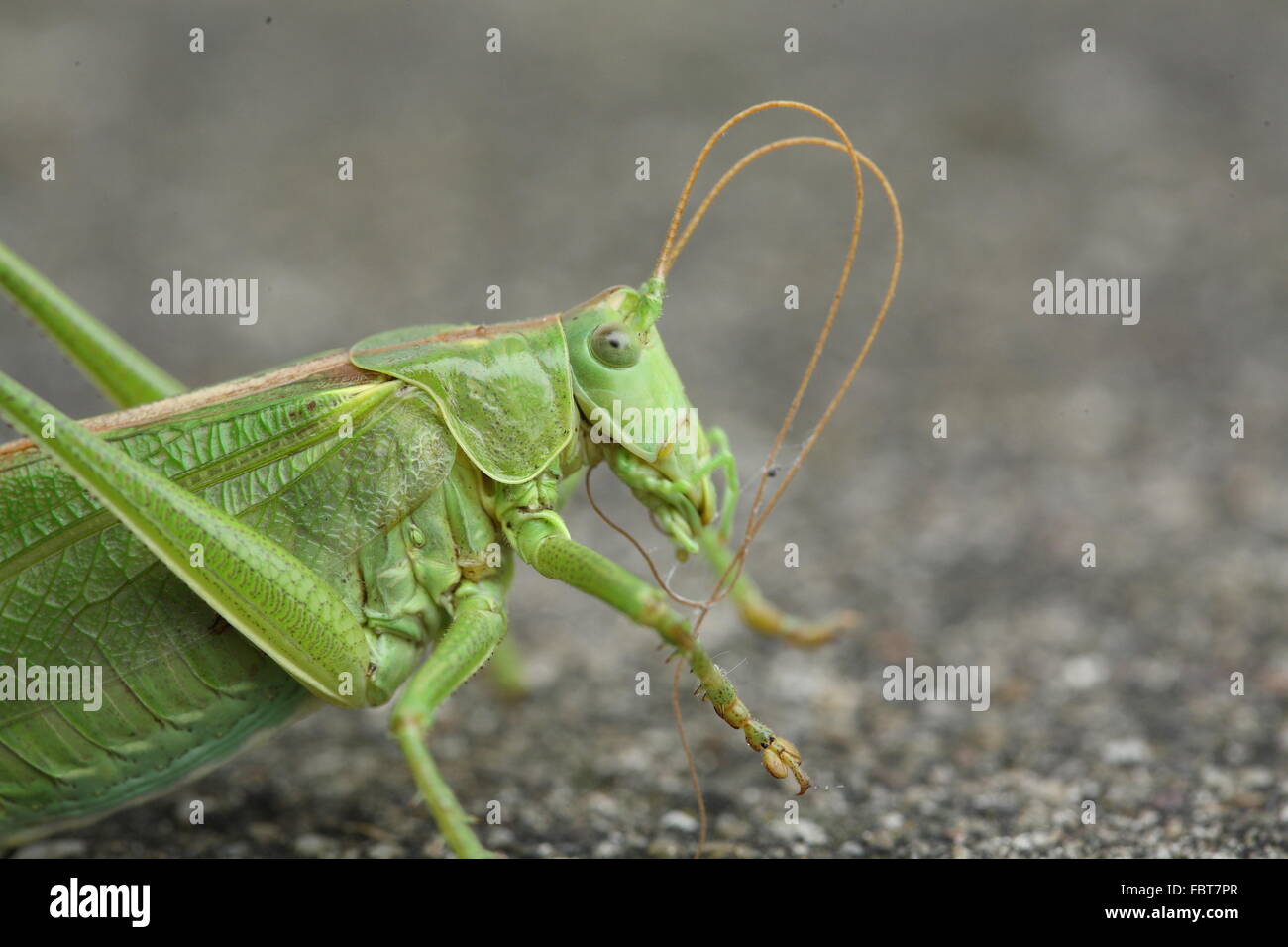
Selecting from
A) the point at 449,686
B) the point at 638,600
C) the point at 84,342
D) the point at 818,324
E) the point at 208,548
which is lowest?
the point at 449,686

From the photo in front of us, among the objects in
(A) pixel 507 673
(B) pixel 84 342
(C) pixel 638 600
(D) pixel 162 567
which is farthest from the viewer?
(A) pixel 507 673

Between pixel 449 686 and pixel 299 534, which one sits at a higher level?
pixel 299 534

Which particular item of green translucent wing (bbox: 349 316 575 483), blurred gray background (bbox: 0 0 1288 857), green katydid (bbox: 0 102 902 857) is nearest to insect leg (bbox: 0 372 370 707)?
green katydid (bbox: 0 102 902 857)

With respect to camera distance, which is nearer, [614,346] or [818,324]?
[614,346]

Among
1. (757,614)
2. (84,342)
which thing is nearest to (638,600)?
(757,614)

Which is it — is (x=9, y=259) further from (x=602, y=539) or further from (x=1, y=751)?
(x=602, y=539)

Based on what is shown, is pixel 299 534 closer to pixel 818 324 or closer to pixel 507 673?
pixel 507 673
